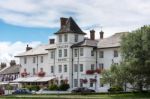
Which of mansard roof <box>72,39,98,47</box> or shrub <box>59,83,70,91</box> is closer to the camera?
shrub <box>59,83,70,91</box>

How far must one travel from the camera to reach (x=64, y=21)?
95.2 metres

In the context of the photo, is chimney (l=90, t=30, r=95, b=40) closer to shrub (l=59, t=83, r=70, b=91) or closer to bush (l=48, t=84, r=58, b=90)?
shrub (l=59, t=83, r=70, b=91)

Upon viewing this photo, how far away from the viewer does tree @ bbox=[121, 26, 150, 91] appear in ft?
215

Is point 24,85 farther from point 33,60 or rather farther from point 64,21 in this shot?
point 64,21

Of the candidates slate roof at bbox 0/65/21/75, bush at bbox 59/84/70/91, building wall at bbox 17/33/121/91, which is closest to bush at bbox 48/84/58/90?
bush at bbox 59/84/70/91

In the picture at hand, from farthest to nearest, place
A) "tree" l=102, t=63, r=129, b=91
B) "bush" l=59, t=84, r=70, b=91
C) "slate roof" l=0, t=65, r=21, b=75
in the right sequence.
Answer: "slate roof" l=0, t=65, r=21, b=75 → "bush" l=59, t=84, r=70, b=91 → "tree" l=102, t=63, r=129, b=91

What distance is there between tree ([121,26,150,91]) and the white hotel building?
50.1 feet

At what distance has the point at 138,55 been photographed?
66.4 m

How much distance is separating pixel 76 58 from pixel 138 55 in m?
25.9

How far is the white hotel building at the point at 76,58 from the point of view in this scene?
8700 cm

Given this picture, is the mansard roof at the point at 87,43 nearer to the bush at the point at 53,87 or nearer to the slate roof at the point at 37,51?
the bush at the point at 53,87

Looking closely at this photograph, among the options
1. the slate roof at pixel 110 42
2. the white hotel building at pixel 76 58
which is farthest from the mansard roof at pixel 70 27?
the slate roof at pixel 110 42

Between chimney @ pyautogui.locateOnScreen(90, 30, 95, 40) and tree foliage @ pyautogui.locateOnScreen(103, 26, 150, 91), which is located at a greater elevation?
chimney @ pyautogui.locateOnScreen(90, 30, 95, 40)

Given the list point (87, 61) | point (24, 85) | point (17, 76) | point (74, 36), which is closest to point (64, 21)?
point (74, 36)
